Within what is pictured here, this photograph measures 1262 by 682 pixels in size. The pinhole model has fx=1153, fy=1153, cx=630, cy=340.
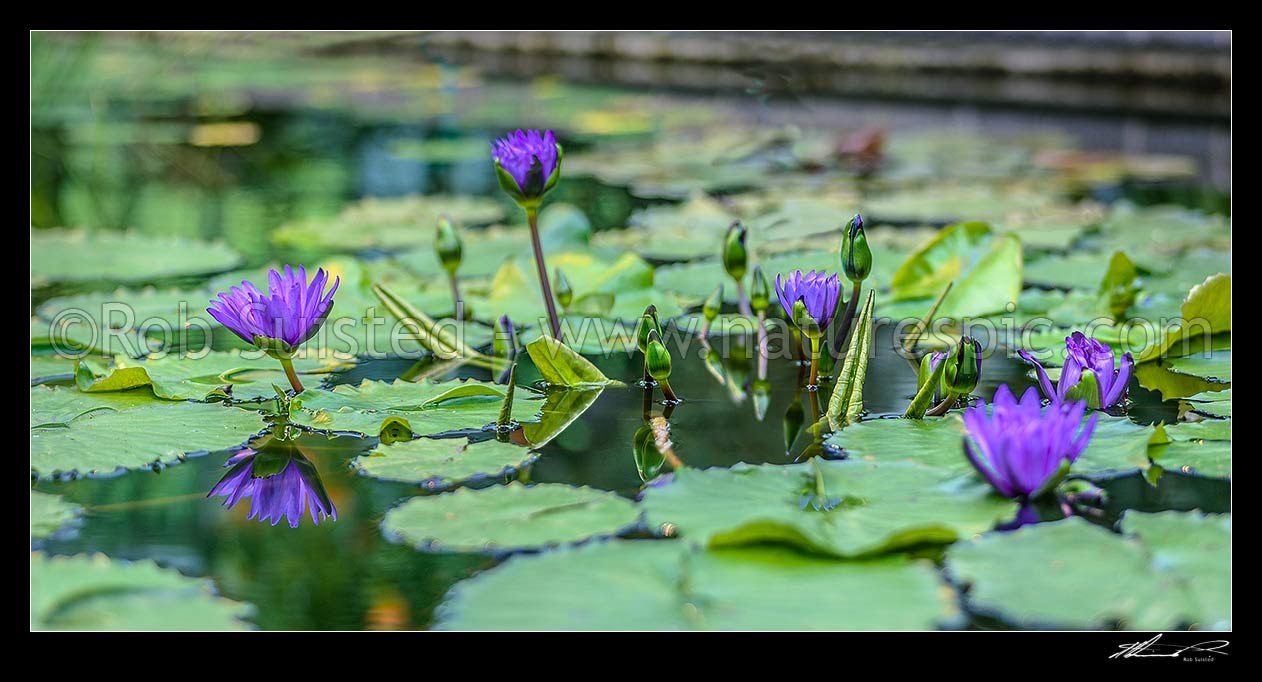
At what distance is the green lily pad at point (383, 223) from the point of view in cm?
239

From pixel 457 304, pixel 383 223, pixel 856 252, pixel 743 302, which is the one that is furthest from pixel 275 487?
pixel 383 223

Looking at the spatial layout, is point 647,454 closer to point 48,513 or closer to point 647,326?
point 647,326

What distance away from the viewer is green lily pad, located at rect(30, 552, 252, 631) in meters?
0.88

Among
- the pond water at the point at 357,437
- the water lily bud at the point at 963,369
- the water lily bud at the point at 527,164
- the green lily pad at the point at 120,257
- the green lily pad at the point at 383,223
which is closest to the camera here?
the pond water at the point at 357,437

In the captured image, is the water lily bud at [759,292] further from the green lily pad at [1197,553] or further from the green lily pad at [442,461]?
the green lily pad at [1197,553]

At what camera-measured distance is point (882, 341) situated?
1.68 meters

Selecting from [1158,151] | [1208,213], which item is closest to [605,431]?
[1208,213]

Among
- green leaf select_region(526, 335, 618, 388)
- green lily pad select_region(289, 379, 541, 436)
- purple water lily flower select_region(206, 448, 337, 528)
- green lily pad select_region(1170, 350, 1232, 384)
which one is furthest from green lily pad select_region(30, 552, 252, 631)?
green lily pad select_region(1170, 350, 1232, 384)

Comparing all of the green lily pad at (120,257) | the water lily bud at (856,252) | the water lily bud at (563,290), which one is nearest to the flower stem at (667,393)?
the water lily bud at (856,252)

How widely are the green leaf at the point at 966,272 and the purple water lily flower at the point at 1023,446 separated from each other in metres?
0.72

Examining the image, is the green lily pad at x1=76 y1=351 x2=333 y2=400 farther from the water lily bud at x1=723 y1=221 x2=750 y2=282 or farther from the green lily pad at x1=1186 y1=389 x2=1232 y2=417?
the green lily pad at x1=1186 y1=389 x2=1232 y2=417

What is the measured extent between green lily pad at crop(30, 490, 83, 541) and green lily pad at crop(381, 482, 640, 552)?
0.30m

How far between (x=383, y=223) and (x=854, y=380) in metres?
1.54

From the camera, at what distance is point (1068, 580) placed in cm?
90
